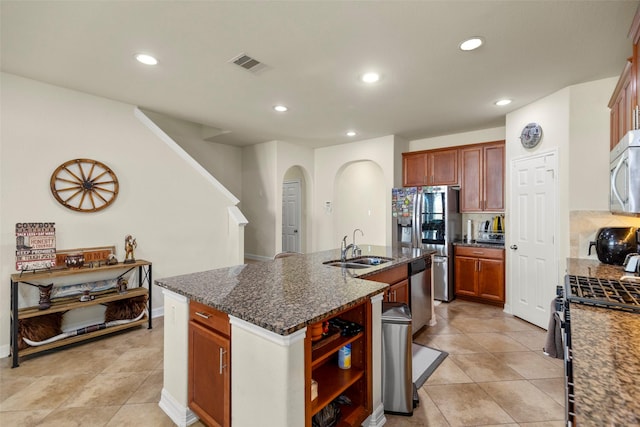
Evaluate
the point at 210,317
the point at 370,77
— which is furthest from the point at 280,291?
the point at 370,77

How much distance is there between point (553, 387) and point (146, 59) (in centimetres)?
419

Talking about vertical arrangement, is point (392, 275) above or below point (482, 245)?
below

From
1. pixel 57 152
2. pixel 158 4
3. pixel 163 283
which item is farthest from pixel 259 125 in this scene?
pixel 163 283

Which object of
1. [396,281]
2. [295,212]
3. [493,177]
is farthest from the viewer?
[295,212]

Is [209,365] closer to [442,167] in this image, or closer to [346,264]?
[346,264]

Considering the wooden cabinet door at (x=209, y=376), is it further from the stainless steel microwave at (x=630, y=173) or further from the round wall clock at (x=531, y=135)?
the round wall clock at (x=531, y=135)

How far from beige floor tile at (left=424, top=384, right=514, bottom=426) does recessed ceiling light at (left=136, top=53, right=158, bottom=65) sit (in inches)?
137

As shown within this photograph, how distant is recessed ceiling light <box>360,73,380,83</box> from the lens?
9.13 feet

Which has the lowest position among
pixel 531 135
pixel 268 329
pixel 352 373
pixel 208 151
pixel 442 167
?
pixel 352 373

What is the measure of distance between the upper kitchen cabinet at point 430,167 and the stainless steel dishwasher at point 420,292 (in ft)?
6.51

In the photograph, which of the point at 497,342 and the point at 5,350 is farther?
the point at 497,342

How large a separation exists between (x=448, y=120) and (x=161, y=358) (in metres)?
4.57

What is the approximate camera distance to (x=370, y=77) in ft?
9.32

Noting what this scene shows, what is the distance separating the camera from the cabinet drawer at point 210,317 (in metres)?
1.53
